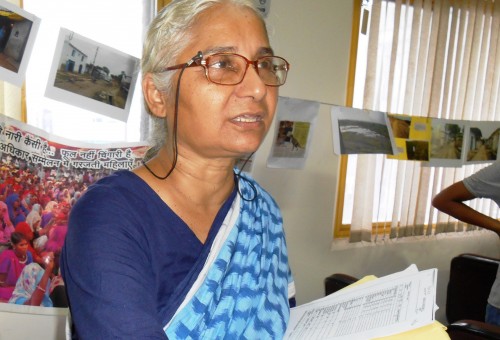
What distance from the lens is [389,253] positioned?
282 centimetres

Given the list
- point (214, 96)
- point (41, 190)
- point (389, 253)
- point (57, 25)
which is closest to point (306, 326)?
point (214, 96)

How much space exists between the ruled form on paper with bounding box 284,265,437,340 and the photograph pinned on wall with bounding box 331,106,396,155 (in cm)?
128

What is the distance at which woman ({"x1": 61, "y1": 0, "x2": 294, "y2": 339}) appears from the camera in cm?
63

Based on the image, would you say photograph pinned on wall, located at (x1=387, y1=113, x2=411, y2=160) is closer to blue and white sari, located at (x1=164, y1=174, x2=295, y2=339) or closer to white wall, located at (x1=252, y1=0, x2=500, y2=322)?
white wall, located at (x1=252, y1=0, x2=500, y2=322)

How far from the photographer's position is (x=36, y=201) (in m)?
1.41

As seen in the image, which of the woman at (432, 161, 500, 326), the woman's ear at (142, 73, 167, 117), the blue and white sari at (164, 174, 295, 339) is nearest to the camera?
the blue and white sari at (164, 174, 295, 339)

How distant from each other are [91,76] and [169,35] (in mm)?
749

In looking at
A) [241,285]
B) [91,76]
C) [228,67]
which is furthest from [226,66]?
[91,76]

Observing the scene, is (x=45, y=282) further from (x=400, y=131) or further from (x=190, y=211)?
(x=400, y=131)

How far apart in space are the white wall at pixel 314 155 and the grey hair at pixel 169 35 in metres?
1.35

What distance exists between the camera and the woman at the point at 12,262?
1.37 m

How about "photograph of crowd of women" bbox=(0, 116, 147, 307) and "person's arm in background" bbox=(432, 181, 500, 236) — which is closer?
"photograph of crowd of women" bbox=(0, 116, 147, 307)

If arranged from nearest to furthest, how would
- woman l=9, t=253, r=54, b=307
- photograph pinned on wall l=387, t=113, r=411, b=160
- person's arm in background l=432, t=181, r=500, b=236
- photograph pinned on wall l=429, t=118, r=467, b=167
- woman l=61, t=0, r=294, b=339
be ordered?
woman l=61, t=0, r=294, b=339 → woman l=9, t=253, r=54, b=307 → person's arm in background l=432, t=181, r=500, b=236 → photograph pinned on wall l=387, t=113, r=411, b=160 → photograph pinned on wall l=429, t=118, r=467, b=167

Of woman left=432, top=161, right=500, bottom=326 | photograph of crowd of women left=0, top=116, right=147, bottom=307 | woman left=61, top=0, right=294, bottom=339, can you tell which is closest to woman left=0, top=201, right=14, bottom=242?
photograph of crowd of women left=0, top=116, right=147, bottom=307
